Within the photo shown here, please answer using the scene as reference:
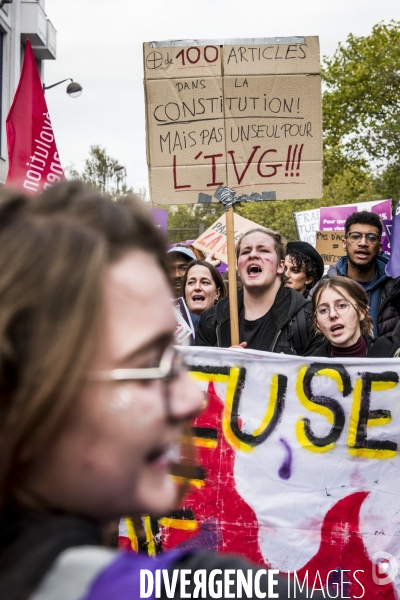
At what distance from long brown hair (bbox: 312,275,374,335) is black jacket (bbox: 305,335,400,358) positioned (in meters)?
0.08

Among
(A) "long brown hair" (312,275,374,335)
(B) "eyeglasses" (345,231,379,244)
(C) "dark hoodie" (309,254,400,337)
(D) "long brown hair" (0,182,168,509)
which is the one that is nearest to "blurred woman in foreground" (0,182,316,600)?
(D) "long brown hair" (0,182,168,509)

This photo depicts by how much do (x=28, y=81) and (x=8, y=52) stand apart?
49.3 feet

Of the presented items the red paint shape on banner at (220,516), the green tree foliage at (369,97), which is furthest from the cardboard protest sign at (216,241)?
the green tree foliage at (369,97)

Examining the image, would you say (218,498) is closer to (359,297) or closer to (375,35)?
(359,297)

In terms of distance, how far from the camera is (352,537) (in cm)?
341

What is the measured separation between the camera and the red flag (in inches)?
248

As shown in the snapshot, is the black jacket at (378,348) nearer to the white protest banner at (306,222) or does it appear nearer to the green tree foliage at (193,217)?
the white protest banner at (306,222)

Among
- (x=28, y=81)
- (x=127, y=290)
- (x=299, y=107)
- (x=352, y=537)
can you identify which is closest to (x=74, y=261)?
(x=127, y=290)

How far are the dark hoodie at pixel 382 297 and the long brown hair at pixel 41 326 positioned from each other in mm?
4461

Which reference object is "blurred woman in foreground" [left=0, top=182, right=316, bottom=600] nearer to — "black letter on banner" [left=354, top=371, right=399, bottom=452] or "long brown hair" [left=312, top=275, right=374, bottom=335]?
"black letter on banner" [left=354, top=371, right=399, bottom=452]

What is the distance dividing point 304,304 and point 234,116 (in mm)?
1583

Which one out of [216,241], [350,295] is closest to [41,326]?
[350,295]

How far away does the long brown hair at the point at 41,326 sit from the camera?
619 millimetres

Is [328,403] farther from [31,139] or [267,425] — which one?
Answer: [31,139]
